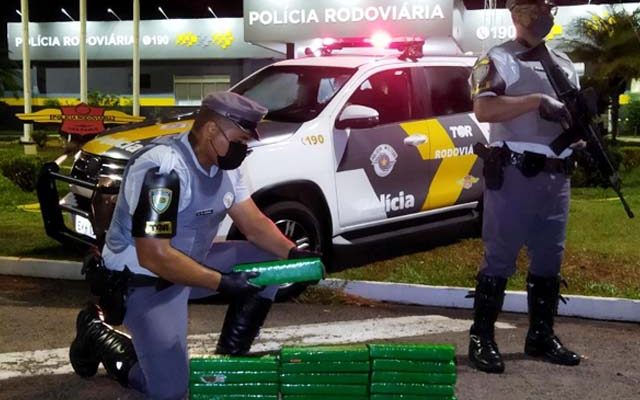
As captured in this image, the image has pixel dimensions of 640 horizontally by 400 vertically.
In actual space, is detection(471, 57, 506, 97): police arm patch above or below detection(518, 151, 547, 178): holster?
above

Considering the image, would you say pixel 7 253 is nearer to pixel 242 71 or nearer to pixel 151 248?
pixel 151 248

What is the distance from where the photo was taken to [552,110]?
3.98 meters

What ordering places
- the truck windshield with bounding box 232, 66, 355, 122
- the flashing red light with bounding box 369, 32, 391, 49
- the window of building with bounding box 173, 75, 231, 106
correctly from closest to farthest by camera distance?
the truck windshield with bounding box 232, 66, 355, 122 < the flashing red light with bounding box 369, 32, 391, 49 < the window of building with bounding box 173, 75, 231, 106

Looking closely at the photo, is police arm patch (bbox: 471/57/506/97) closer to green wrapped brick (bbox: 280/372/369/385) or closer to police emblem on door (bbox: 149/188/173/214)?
green wrapped brick (bbox: 280/372/369/385)

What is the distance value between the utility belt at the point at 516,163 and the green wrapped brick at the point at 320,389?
1.47 meters

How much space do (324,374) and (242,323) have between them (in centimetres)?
68

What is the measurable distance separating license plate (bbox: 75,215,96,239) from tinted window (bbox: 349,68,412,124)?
2.27m

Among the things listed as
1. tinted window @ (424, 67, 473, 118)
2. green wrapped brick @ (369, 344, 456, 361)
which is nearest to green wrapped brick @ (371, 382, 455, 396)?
green wrapped brick @ (369, 344, 456, 361)

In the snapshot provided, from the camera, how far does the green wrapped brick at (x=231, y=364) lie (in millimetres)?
3414

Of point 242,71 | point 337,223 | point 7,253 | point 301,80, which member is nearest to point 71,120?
point 7,253

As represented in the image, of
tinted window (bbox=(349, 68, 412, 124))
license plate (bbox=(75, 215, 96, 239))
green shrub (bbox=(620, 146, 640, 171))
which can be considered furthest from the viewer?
green shrub (bbox=(620, 146, 640, 171))

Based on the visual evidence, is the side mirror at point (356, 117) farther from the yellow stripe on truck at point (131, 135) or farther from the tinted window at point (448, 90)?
the yellow stripe on truck at point (131, 135)

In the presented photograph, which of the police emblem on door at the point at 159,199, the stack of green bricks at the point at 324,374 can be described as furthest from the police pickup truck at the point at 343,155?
the police emblem on door at the point at 159,199

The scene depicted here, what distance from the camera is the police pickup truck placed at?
5680mm
